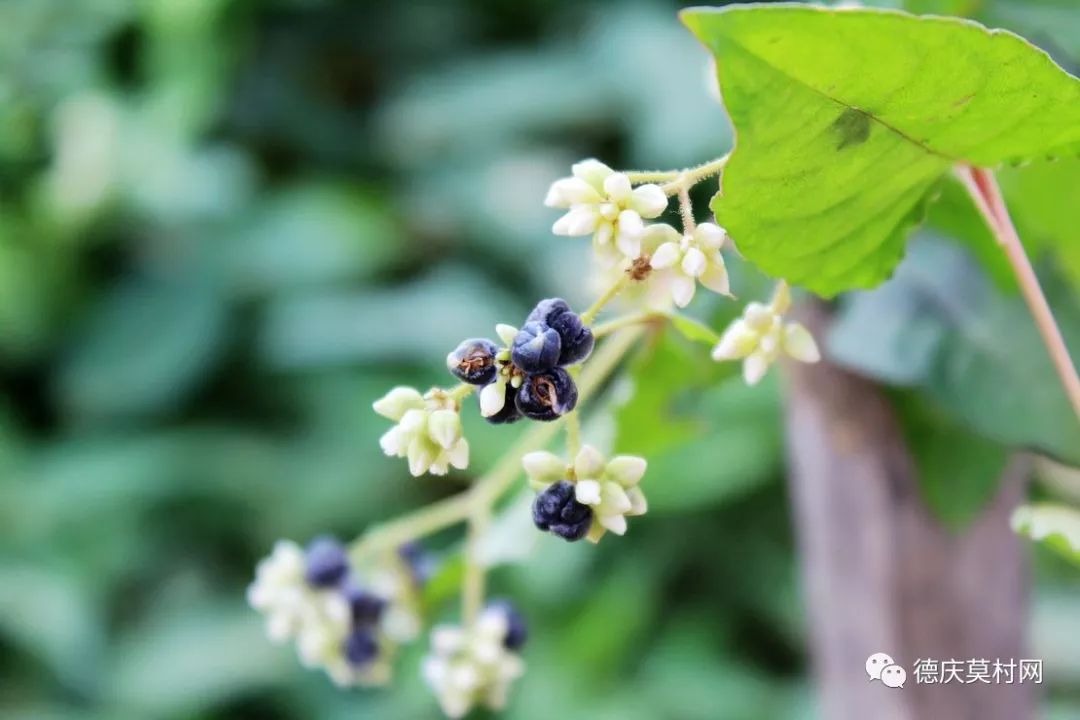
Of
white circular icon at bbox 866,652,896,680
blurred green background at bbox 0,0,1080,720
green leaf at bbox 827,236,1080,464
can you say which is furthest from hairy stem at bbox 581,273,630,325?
blurred green background at bbox 0,0,1080,720

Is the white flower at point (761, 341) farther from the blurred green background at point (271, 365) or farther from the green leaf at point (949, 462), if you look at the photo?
the blurred green background at point (271, 365)

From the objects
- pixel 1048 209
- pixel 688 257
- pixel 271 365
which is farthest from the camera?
pixel 271 365

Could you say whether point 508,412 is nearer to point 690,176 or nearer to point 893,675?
point 690,176

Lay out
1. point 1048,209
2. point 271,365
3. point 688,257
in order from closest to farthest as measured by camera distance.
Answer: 1. point 688,257
2. point 1048,209
3. point 271,365

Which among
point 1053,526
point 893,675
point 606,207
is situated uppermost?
point 606,207

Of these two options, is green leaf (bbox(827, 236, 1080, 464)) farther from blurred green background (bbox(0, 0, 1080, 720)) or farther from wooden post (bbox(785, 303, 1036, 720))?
blurred green background (bbox(0, 0, 1080, 720))

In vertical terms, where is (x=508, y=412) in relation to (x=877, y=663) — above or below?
above

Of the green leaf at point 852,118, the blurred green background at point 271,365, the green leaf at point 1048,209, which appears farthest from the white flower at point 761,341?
the blurred green background at point 271,365

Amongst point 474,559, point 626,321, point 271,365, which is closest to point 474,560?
point 474,559

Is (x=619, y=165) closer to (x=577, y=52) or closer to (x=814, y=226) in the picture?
(x=577, y=52)
